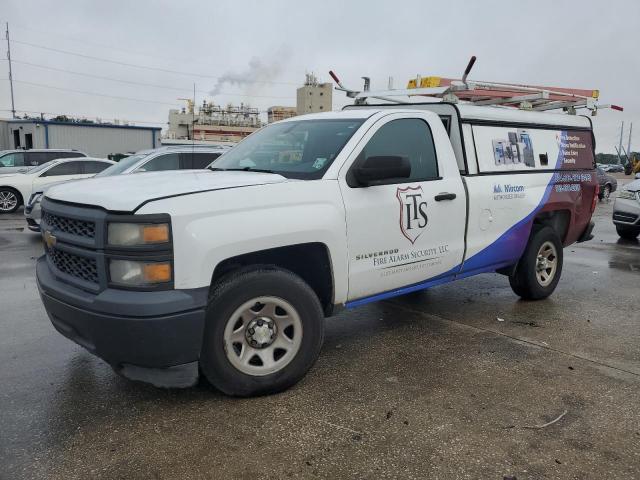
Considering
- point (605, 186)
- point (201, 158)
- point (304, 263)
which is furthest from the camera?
point (605, 186)

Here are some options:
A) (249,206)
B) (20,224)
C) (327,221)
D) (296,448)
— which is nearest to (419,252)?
(327,221)

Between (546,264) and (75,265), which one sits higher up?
(75,265)

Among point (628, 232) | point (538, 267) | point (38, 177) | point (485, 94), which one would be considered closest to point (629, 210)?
point (628, 232)

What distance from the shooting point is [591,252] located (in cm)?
925

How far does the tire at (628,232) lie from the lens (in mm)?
10766

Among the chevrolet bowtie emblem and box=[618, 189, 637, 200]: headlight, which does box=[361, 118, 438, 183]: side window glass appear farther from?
box=[618, 189, 637, 200]: headlight

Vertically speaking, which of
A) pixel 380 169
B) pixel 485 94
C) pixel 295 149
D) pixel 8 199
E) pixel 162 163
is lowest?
pixel 8 199

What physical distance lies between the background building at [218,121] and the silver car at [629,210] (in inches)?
1827

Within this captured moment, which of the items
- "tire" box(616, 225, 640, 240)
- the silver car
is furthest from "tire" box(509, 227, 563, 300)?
"tire" box(616, 225, 640, 240)

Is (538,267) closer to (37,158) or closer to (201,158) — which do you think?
(201,158)

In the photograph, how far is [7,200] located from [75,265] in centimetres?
1237

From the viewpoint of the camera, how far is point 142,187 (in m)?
3.21

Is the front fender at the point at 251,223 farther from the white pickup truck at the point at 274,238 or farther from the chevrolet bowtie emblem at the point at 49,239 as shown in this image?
the chevrolet bowtie emblem at the point at 49,239

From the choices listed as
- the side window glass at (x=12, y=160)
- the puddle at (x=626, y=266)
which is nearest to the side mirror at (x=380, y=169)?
the puddle at (x=626, y=266)
